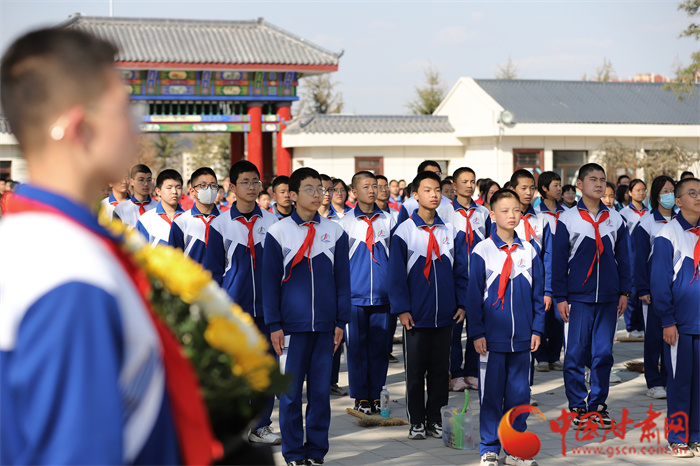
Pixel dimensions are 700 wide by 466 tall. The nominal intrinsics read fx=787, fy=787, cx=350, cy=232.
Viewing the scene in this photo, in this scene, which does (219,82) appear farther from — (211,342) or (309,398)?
(211,342)

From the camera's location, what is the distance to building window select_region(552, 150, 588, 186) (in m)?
25.0

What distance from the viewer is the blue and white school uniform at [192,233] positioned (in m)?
6.52

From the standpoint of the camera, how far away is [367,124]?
25.1m

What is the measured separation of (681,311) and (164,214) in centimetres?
448

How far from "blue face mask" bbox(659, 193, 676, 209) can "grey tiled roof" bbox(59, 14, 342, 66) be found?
1244 cm

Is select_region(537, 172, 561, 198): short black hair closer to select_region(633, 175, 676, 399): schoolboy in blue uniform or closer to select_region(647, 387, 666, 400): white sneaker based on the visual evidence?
select_region(633, 175, 676, 399): schoolboy in blue uniform

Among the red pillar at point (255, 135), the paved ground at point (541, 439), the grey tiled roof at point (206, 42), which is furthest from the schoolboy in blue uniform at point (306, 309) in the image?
the grey tiled roof at point (206, 42)

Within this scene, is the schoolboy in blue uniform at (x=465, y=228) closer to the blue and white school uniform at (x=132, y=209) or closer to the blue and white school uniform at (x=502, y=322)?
the blue and white school uniform at (x=502, y=322)

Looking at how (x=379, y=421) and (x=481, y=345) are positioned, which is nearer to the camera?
(x=481, y=345)

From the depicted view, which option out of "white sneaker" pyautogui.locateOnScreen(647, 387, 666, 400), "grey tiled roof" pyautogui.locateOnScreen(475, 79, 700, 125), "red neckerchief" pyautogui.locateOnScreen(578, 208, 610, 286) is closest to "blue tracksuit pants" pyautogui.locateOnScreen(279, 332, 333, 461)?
"red neckerchief" pyautogui.locateOnScreen(578, 208, 610, 286)

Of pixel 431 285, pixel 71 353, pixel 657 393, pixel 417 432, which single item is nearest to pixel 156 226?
pixel 431 285

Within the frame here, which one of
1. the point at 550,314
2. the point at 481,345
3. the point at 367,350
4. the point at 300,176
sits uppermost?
the point at 300,176

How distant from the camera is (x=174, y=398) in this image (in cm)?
154

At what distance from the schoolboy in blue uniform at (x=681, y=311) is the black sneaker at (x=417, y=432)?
6.05 ft
